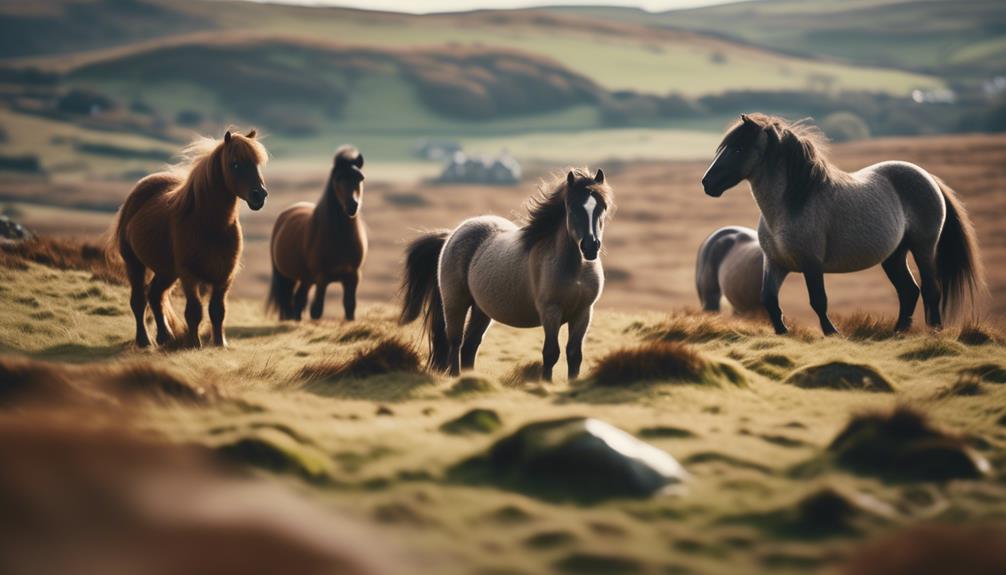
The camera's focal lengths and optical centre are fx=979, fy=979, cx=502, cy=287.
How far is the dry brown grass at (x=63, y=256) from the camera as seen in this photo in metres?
15.3

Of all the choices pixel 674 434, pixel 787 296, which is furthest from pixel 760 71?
pixel 674 434

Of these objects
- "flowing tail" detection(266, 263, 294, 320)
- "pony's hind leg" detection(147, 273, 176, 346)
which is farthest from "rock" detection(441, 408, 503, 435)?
"flowing tail" detection(266, 263, 294, 320)

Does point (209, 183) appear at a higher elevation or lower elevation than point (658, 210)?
higher

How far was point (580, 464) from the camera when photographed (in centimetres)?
557

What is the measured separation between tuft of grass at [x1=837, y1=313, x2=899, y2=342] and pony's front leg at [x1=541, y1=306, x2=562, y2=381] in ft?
14.2

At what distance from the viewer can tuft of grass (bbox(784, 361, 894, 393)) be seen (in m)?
8.84

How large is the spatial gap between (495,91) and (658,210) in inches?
2555

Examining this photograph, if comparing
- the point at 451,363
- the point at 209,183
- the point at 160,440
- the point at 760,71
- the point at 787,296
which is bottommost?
the point at 787,296

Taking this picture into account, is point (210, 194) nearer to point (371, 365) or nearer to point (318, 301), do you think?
point (371, 365)

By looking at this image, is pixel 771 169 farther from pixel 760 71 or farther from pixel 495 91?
pixel 760 71

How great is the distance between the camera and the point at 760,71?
125375mm

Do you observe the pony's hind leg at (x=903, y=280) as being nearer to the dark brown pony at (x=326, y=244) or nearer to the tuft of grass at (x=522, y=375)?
the tuft of grass at (x=522, y=375)

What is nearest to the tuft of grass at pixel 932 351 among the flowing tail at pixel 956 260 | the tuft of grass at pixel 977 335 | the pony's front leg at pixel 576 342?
the tuft of grass at pixel 977 335

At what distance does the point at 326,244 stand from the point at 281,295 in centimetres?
178
